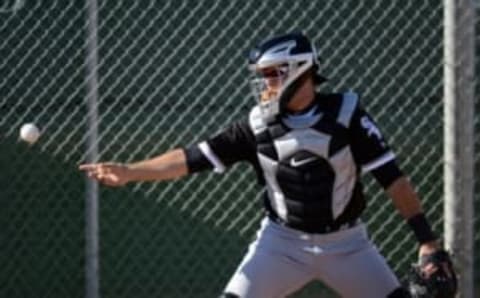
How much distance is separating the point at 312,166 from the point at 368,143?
0.27 m

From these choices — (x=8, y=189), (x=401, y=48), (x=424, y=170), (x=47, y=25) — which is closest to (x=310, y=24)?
(x=401, y=48)

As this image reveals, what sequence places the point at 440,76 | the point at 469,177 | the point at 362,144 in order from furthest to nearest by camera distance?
1. the point at 440,76
2. the point at 469,177
3. the point at 362,144

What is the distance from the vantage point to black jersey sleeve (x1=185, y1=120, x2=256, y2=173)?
5.30m

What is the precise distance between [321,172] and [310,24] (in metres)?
1.74

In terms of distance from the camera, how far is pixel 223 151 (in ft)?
17.5

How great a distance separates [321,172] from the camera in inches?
202

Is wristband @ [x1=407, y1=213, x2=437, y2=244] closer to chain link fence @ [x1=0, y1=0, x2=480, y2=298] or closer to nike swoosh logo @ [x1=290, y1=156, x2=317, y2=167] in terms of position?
nike swoosh logo @ [x1=290, y1=156, x2=317, y2=167]

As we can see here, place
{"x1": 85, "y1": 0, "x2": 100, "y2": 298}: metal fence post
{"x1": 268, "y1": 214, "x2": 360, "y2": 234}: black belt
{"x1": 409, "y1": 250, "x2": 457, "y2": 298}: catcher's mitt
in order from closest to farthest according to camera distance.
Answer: {"x1": 409, "y1": 250, "x2": 457, "y2": 298}: catcher's mitt, {"x1": 268, "y1": 214, "x2": 360, "y2": 234}: black belt, {"x1": 85, "y1": 0, "x2": 100, "y2": 298}: metal fence post

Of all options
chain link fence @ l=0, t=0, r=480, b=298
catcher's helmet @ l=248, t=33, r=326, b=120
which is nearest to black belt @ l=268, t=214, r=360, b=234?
catcher's helmet @ l=248, t=33, r=326, b=120

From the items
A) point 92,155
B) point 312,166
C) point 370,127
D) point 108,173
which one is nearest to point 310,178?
point 312,166

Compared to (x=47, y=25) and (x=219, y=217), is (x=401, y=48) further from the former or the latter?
(x=47, y=25)

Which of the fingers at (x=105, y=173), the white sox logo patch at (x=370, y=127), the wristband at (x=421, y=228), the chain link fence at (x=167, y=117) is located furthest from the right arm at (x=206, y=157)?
the chain link fence at (x=167, y=117)

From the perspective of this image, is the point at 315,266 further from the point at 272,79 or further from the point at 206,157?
the point at 272,79

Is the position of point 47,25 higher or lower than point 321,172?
higher
